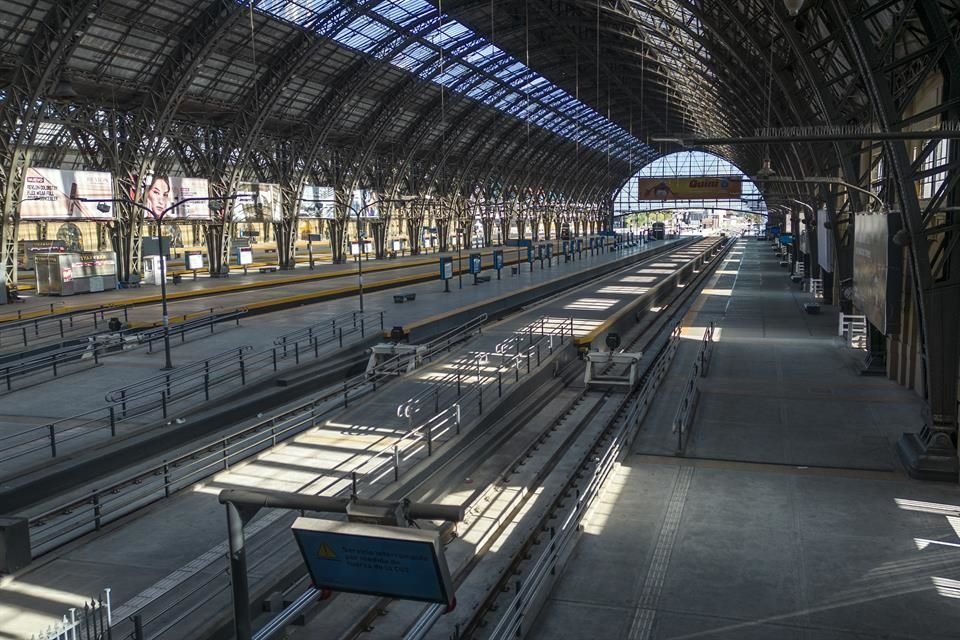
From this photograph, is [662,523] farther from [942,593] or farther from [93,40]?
[93,40]

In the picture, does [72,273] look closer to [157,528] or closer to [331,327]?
[331,327]

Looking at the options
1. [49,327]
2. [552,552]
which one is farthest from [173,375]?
[552,552]

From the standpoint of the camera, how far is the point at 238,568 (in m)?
6.12

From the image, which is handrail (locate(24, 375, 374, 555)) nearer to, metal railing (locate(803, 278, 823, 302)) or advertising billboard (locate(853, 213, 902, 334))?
advertising billboard (locate(853, 213, 902, 334))

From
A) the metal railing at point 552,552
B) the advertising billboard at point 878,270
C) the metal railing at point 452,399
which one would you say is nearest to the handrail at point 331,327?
the metal railing at point 452,399

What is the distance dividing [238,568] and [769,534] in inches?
325

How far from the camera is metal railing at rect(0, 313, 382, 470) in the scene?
15508 millimetres

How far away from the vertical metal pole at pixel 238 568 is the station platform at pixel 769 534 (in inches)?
153

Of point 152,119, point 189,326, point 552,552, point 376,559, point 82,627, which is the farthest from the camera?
point 152,119

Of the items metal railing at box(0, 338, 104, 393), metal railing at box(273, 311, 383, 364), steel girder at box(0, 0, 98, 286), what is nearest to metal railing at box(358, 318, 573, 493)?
metal railing at box(273, 311, 383, 364)

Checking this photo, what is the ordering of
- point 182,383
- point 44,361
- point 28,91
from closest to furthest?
1. point 182,383
2. point 44,361
3. point 28,91

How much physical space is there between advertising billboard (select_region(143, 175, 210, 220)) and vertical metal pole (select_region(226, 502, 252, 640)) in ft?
132

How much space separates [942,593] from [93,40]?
4073cm

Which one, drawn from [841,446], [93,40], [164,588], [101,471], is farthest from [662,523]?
[93,40]
